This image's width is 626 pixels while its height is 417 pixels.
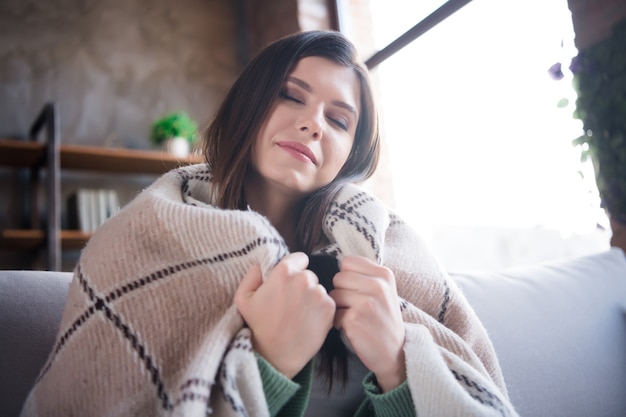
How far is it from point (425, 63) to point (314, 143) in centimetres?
166

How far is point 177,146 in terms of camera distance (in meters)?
2.60

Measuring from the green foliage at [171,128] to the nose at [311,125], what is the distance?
1921mm

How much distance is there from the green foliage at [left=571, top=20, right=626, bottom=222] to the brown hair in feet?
2.54

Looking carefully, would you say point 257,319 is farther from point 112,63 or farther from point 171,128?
point 112,63

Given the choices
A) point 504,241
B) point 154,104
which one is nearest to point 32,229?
point 154,104

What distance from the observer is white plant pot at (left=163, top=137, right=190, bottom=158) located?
2588 millimetres

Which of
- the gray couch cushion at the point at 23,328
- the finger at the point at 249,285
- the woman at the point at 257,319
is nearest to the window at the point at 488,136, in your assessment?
the woman at the point at 257,319

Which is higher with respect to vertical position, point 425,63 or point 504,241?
point 425,63

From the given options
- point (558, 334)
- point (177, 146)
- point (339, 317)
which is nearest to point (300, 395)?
point (339, 317)

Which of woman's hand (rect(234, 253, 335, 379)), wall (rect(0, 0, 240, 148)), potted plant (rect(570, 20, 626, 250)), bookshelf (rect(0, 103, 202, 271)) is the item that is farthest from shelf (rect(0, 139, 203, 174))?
woman's hand (rect(234, 253, 335, 379))

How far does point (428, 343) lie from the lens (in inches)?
26.0

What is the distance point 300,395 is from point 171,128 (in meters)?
2.19

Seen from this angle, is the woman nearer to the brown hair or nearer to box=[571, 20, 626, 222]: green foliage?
the brown hair

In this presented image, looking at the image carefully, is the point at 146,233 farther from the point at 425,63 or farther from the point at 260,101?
the point at 425,63
